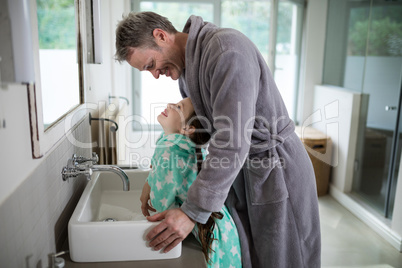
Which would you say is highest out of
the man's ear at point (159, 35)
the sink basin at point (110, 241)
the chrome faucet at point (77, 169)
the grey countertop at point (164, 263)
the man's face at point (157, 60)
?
the man's ear at point (159, 35)

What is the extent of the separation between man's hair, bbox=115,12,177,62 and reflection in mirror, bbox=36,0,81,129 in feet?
0.64

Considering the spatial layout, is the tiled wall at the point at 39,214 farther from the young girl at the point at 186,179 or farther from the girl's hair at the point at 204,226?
the girl's hair at the point at 204,226

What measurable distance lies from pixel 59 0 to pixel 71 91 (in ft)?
1.03

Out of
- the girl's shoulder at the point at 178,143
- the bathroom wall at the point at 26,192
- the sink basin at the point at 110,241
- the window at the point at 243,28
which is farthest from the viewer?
the window at the point at 243,28

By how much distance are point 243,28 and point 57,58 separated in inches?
114

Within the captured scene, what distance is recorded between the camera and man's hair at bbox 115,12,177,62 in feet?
3.70

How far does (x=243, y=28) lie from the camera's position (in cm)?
369

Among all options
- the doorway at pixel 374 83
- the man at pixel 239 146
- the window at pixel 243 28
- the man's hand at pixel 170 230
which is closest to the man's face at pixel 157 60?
the man at pixel 239 146

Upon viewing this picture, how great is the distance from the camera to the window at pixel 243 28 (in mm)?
3549

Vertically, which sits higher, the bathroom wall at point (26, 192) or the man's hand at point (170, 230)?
the bathroom wall at point (26, 192)

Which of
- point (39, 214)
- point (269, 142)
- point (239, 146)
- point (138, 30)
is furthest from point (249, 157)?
point (39, 214)

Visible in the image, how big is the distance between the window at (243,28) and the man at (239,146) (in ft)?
7.94

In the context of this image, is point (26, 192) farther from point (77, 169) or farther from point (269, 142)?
point (269, 142)

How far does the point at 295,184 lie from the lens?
119 cm
